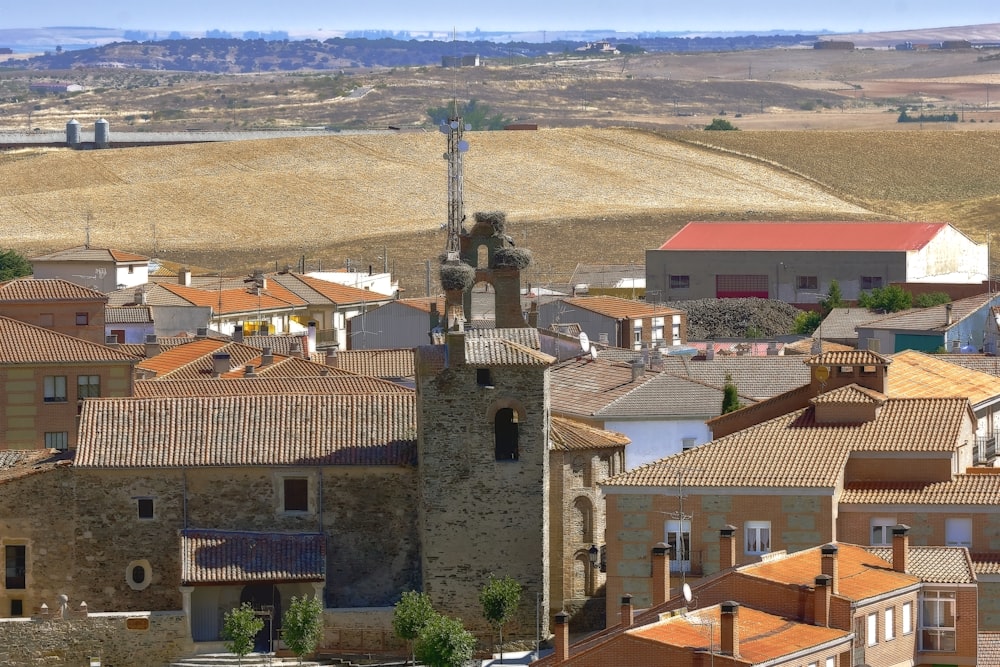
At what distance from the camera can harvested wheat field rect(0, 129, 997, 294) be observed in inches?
5733

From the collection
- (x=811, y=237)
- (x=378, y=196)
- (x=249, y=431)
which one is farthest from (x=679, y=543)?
(x=378, y=196)

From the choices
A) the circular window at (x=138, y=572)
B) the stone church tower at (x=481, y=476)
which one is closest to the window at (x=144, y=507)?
the circular window at (x=138, y=572)

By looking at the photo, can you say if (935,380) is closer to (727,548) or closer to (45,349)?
(727,548)

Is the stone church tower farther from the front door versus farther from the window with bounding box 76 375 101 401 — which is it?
the window with bounding box 76 375 101 401

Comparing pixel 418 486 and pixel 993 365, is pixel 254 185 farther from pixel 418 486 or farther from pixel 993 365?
pixel 418 486

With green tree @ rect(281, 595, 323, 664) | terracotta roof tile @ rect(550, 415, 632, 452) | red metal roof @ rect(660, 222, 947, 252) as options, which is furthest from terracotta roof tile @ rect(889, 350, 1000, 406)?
red metal roof @ rect(660, 222, 947, 252)

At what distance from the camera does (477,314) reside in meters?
78.6

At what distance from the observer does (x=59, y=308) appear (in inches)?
3031

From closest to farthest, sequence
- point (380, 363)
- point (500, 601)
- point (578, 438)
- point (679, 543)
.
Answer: point (679, 543), point (500, 601), point (578, 438), point (380, 363)

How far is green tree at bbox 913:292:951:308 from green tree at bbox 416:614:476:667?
198 ft

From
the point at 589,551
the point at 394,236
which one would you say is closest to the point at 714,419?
the point at 589,551

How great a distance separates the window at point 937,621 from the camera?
130ft

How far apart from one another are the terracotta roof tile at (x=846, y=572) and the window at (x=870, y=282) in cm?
7700

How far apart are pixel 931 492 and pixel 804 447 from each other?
2.70 metres
